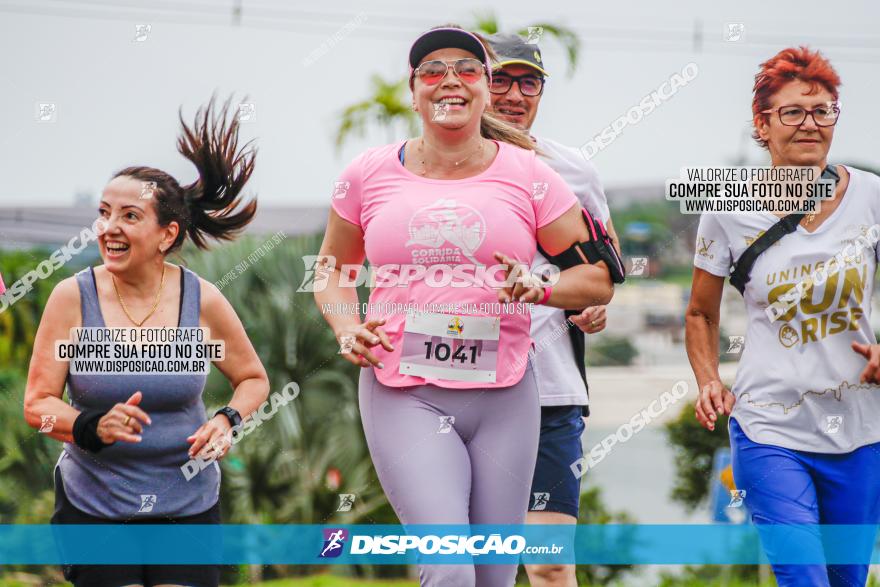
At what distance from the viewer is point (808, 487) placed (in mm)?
4211

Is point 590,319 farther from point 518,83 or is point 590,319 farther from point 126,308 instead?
point 126,308

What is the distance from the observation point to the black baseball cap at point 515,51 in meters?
4.87

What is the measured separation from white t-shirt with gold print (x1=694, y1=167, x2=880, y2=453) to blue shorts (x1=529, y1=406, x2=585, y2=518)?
66 cm

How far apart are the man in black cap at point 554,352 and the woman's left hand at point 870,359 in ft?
3.17

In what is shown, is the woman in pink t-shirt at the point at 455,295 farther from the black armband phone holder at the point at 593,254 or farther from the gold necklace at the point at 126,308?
the gold necklace at the point at 126,308

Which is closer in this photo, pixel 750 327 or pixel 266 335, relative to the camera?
pixel 750 327

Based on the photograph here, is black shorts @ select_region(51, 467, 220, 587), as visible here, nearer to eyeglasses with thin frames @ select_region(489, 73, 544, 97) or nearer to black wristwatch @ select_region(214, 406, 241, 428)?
black wristwatch @ select_region(214, 406, 241, 428)

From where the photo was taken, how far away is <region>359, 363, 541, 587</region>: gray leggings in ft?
12.3

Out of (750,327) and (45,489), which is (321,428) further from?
(750,327)

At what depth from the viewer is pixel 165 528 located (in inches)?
165

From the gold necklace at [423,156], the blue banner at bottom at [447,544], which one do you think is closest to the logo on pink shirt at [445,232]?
the gold necklace at [423,156]

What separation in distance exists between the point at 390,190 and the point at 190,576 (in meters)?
1.45

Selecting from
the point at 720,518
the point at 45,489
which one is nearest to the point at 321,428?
the point at 45,489

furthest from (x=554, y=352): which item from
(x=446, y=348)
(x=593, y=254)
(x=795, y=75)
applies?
(x=795, y=75)
